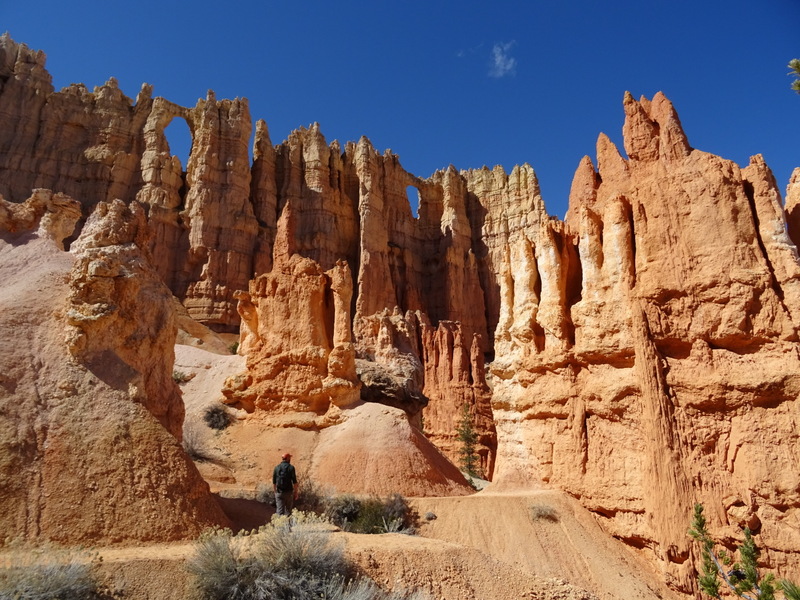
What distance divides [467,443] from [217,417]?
48.4 feet

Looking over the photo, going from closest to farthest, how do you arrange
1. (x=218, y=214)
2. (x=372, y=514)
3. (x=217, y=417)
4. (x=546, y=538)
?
(x=546, y=538)
(x=372, y=514)
(x=217, y=417)
(x=218, y=214)

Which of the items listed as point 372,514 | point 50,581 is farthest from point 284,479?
point 50,581

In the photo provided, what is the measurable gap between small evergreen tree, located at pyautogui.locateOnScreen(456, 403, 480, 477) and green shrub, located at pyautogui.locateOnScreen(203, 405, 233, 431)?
12859 mm

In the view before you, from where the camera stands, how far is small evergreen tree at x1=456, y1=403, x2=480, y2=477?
30.1m

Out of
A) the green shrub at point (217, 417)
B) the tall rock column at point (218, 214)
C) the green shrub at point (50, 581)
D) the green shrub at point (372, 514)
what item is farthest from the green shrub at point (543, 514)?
the tall rock column at point (218, 214)

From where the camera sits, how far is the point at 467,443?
30891mm

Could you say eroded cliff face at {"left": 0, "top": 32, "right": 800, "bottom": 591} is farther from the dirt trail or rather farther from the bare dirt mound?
the dirt trail

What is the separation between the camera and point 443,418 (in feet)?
111

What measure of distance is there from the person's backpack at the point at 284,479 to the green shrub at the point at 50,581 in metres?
4.39

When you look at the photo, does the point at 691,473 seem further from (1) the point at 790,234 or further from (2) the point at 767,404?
(1) the point at 790,234

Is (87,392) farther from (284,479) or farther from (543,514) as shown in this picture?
(543,514)

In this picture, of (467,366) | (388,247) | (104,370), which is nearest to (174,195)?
(388,247)

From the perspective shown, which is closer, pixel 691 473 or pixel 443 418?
pixel 691 473

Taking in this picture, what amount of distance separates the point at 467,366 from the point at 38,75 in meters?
44.2
